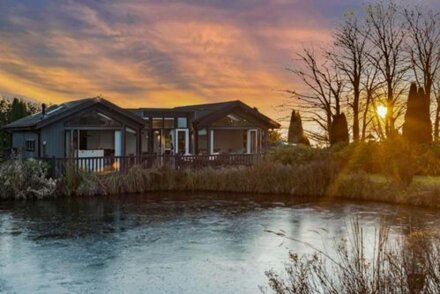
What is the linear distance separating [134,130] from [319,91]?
633 inches

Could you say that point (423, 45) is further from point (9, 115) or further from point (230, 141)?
point (9, 115)

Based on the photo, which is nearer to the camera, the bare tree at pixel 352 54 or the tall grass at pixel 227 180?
the tall grass at pixel 227 180

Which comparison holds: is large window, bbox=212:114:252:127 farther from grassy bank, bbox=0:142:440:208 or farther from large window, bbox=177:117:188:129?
grassy bank, bbox=0:142:440:208

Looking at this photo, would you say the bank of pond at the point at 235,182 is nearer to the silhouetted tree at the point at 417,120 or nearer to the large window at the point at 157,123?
the silhouetted tree at the point at 417,120

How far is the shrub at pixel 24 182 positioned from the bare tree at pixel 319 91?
22431mm

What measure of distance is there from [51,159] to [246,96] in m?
16.7

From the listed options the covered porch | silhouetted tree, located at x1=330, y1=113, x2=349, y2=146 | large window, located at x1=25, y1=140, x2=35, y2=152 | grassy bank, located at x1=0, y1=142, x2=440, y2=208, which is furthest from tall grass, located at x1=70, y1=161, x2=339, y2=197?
silhouetted tree, located at x1=330, y1=113, x2=349, y2=146

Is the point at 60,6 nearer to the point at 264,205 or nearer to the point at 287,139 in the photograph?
the point at 264,205

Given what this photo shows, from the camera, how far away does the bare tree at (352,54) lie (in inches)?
1431

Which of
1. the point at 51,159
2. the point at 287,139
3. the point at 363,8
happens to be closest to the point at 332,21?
the point at 363,8

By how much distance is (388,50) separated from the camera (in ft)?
118

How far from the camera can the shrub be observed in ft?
65.8

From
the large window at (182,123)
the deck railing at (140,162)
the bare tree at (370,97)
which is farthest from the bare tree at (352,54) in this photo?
the deck railing at (140,162)

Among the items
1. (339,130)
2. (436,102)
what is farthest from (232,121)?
(436,102)
